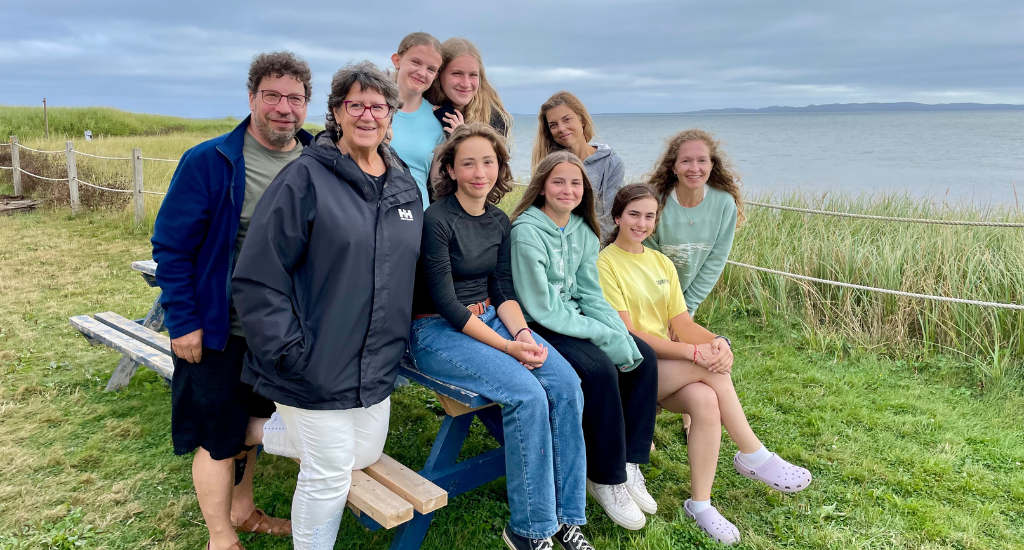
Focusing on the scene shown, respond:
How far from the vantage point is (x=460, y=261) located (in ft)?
8.64

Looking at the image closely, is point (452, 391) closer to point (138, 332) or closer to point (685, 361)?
point (685, 361)

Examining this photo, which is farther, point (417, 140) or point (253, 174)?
point (417, 140)

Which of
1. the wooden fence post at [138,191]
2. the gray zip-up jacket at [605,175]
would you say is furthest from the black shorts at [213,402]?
Result: the wooden fence post at [138,191]

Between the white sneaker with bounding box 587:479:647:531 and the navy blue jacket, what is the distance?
1618 millimetres

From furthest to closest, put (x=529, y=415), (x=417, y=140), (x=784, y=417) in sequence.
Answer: (x=784, y=417)
(x=417, y=140)
(x=529, y=415)

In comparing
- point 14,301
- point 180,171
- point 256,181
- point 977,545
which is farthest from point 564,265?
point 14,301

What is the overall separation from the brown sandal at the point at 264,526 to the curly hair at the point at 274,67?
179 centimetres

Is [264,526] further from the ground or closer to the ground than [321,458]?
closer to the ground

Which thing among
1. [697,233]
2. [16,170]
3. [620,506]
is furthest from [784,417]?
[16,170]

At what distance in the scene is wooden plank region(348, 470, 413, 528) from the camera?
Answer: 6.88 feet

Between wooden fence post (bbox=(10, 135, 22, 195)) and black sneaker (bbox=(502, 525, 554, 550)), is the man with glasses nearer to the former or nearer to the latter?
black sneaker (bbox=(502, 525, 554, 550))

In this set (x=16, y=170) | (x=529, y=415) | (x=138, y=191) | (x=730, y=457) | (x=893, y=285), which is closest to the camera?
(x=529, y=415)

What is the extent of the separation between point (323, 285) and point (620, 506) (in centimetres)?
153

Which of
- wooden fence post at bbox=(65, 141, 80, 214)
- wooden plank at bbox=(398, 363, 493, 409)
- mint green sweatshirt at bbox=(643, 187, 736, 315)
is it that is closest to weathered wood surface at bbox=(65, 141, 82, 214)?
wooden fence post at bbox=(65, 141, 80, 214)
